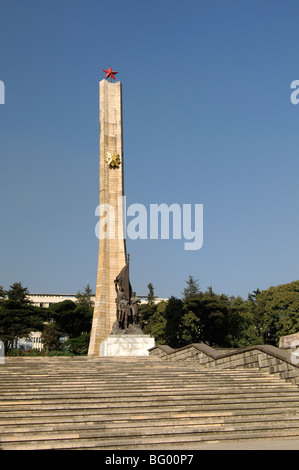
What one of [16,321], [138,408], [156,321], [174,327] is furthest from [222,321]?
[138,408]

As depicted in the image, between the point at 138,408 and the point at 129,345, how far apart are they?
9.95 metres

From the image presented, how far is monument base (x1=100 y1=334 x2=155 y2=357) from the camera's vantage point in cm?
1780

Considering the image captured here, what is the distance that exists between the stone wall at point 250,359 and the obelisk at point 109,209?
8.82 meters

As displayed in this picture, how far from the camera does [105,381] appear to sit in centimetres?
977

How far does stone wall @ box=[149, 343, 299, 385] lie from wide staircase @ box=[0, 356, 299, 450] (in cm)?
24

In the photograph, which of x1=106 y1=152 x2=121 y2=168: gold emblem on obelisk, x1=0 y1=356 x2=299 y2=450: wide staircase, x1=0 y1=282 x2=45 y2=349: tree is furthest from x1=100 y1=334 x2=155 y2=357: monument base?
x1=0 y1=282 x2=45 y2=349: tree

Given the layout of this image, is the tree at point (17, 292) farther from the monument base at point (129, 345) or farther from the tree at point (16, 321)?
the monument base at point (129, 345)

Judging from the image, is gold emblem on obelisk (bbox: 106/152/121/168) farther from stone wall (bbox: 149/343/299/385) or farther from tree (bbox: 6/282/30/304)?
tree (bbox: 6/282/30/304)

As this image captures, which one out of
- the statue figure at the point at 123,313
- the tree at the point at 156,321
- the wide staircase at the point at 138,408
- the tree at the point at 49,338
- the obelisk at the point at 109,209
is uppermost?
the obelisk at the point at 109,209

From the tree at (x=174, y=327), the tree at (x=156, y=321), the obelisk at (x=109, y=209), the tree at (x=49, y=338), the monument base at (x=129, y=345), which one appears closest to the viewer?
the monument base at (x=129, y=345)

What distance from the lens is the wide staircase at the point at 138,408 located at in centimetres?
666

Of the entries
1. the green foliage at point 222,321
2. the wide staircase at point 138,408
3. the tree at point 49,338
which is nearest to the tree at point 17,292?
the tree at point 49,338
